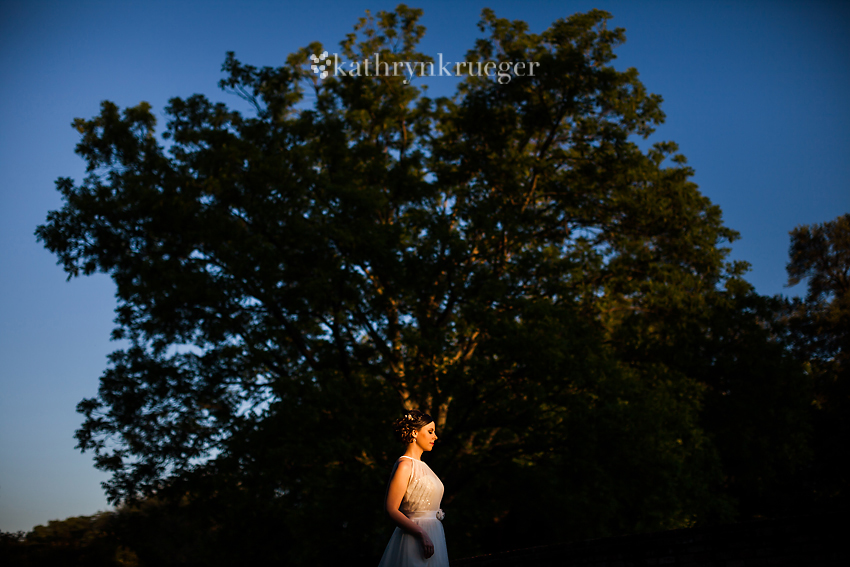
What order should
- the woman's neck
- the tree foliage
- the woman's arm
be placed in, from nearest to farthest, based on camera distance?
the woman's arm < the woman's neck < the tree foliage

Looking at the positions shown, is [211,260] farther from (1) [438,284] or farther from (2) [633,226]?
(2) [633,226]

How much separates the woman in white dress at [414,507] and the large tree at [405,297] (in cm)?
737

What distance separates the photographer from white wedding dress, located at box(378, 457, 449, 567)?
471 centimetres

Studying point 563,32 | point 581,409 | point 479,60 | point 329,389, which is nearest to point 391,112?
point 479,60

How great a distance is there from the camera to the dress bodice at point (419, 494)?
481 cm

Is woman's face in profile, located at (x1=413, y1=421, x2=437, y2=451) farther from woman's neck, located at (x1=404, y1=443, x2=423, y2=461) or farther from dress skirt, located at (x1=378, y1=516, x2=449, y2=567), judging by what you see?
dress skirt, located at (x1=378, y1=516, x2=449, y2=567)

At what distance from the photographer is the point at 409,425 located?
5.06 m

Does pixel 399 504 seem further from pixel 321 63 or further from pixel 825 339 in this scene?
pixel 825 339

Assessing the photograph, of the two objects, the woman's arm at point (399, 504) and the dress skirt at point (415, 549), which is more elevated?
the woman's arm at point (399, 504)

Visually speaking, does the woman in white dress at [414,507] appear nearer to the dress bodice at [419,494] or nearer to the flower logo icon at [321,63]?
the dress bodice at [419,494]

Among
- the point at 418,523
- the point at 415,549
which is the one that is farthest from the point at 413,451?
the point at 415,549

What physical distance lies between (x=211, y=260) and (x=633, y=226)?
10.8 meters

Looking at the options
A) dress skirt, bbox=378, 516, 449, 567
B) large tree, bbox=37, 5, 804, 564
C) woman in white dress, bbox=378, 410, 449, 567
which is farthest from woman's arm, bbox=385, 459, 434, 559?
large tree, bbox=37, 5, 804, 564

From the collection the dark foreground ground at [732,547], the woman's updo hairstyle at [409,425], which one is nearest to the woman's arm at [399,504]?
the woman's updo hairstyle at [409,425]
